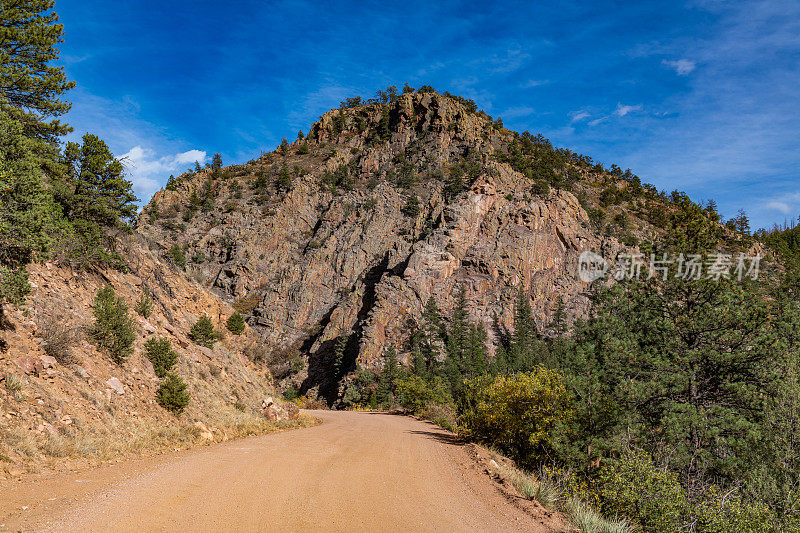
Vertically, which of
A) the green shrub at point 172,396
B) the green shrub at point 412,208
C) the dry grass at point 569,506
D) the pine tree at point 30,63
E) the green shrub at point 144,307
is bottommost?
the dry grass at point 569,506

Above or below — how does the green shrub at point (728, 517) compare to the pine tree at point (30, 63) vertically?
below

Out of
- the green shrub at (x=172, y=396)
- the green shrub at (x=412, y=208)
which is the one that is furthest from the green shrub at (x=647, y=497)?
the green shrub at (x=412, y=208)

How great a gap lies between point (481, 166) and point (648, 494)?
8226 cm

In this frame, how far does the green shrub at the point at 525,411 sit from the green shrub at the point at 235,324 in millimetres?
17650

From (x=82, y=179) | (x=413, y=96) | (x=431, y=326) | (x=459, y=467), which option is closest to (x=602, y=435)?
(x=459, y=467)

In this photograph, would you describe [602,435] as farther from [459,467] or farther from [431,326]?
[431,326]

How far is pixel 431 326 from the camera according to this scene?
55.7m

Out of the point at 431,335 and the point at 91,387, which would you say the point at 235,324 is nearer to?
the point at 91,387

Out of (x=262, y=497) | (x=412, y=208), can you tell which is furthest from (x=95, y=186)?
(x=412, y=208)

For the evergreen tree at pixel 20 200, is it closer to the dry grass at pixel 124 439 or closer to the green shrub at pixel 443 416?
the dry grass at pixel 124 439

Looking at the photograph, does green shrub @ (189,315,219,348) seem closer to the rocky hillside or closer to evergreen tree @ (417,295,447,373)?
the rocky hillside

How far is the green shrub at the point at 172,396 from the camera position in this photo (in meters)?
12.2

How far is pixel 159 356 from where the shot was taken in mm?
13625

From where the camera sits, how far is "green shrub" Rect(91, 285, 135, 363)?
481 inches
